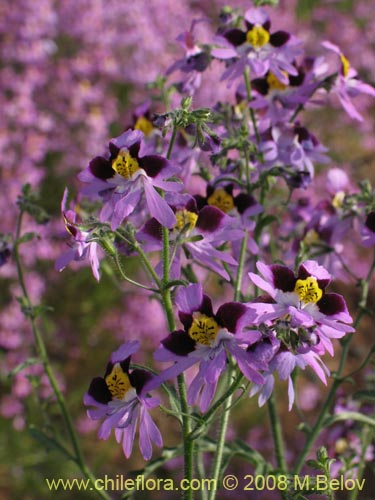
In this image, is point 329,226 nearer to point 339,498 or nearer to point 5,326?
point 5,326

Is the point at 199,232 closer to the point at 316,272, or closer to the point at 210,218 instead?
the point at 210,218

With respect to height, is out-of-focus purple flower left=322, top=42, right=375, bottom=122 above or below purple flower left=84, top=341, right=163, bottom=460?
above

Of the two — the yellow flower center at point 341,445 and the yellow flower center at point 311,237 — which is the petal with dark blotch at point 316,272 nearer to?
the yellow flower center at point 311,237

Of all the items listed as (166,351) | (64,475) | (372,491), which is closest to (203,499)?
(166,351)

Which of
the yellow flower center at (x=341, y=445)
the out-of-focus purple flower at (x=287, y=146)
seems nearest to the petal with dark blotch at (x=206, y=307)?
the out-of-focus purple flower at (x=287, y=146)

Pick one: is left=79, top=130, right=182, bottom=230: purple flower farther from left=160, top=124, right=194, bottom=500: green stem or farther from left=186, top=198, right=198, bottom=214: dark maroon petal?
left=186, top=198, right=198, bottom=214: dark maroon petal

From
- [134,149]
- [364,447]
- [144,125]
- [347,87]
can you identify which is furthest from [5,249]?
[364,447]

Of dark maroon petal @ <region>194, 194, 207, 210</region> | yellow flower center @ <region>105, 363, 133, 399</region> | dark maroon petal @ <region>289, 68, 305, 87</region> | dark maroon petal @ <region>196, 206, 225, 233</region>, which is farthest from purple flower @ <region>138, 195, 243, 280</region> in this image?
dark maroon petal @ <region>289, 68, 305, 87</region>
